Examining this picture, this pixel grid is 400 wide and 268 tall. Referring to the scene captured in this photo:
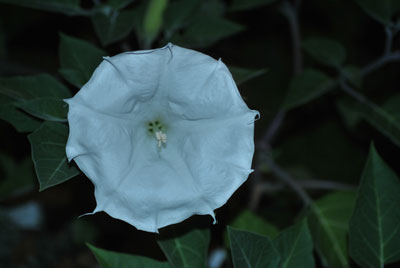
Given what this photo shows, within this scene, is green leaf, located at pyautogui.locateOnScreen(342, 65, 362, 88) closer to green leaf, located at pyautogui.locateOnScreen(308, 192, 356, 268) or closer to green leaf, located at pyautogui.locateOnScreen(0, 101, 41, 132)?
green leaf, located at pyautogui.locateOnScreen(308, 192, 356, 268)

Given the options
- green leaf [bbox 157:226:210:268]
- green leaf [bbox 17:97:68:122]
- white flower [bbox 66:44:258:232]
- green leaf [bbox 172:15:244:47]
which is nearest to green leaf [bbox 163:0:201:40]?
green leaf [bbox 172:15:244:47]

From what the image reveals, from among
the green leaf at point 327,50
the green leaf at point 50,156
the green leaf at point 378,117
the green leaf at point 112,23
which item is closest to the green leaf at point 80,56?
the green leaf at point 112,23

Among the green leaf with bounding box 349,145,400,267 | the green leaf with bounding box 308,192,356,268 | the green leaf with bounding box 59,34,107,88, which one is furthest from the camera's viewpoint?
the green leaf with bounding box 308,192,356,268

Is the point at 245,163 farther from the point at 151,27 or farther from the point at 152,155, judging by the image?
the point at 151,27

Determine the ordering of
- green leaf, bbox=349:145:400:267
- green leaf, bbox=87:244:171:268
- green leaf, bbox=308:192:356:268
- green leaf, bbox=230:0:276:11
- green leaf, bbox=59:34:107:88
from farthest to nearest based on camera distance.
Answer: green leaf, bbox=230:0:276:11 < green leaf, bbox=308:192:356:268 < green leaf, bbox=59:34:107:88 < green leaf, bbox=349:145:400:267 < green leaf, bbox=87:244:171:268

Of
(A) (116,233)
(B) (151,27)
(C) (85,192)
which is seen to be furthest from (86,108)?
(A) (116,233)

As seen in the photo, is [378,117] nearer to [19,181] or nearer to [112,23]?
[112,23]

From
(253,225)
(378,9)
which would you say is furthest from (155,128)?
(378,9)
